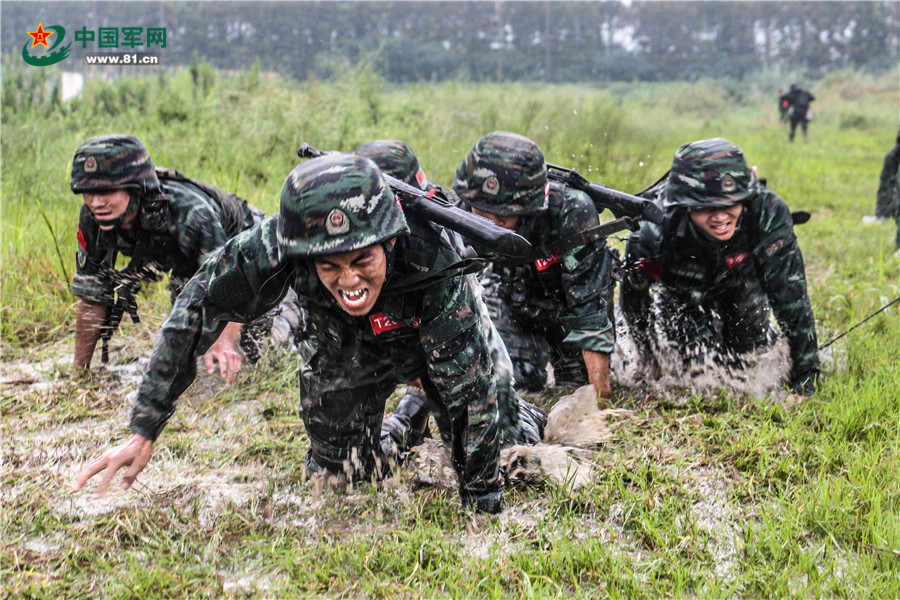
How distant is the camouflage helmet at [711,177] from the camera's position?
4.09m

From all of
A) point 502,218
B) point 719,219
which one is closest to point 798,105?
point 719,219

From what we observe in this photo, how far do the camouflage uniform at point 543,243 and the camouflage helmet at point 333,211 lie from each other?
1.45 metres

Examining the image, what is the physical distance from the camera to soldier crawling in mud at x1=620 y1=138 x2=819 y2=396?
4.16 metres

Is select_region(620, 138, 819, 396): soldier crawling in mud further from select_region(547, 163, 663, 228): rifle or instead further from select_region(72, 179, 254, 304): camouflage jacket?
select_region(72, 179, 254, 304): camouflage jacket

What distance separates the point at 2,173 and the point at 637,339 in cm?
676

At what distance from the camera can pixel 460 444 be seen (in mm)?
3207

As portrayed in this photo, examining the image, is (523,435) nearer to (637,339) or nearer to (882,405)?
(637,339)

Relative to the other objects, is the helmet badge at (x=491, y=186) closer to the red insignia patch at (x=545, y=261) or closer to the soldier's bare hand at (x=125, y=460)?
the red insignia patch at (x=545, y=261)

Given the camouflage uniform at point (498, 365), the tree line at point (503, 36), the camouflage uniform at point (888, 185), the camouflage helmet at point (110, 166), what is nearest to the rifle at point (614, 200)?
the camouflage uniform at point (498, 365)

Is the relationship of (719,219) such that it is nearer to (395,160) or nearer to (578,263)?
(578,263)

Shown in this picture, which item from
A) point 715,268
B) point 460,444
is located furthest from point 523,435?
point 715,268

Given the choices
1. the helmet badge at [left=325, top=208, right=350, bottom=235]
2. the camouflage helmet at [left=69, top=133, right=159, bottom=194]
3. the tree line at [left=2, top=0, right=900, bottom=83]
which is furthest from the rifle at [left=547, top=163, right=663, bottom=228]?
the tree line at [left=2, top=0, right=900, bottom=83]

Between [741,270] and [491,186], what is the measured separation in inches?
68.1

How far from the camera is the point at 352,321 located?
306 cm
